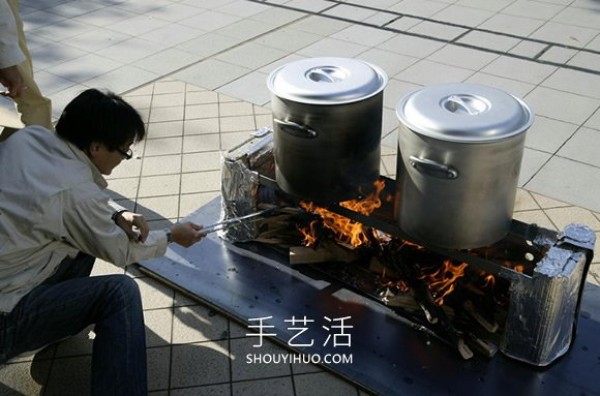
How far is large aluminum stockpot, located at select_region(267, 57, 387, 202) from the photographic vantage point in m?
2.67

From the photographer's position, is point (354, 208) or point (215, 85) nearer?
point (354, 208)

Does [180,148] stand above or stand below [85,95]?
below

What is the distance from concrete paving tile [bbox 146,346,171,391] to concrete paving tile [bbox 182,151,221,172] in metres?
1.67

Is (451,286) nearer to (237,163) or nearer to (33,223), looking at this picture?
(237,163)

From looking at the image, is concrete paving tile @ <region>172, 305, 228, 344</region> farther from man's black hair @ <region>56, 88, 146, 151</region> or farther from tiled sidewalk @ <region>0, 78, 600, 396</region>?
man's black hair @ <region>56, 88, 146, 151</region>

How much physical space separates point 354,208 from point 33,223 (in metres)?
1.45

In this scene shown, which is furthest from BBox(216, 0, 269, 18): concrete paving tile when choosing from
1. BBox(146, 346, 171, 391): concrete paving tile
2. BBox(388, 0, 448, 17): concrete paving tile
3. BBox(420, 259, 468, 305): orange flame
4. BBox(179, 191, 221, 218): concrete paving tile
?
BBox(146, 346, 171, 391): concrete paving tile

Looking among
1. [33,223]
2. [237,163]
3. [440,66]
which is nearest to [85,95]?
[33,223]

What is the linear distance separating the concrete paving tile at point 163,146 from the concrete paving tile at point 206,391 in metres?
2.21

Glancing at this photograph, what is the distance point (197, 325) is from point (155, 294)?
0.35 m

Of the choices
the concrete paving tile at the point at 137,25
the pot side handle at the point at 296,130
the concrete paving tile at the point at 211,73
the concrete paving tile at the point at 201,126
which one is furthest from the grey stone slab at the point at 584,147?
the concrete paving tile at the point at 137,25

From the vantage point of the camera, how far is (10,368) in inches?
110

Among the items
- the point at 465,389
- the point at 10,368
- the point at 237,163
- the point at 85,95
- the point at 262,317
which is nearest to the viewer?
Result: the point at 85,95

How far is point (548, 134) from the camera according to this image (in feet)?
14.9
